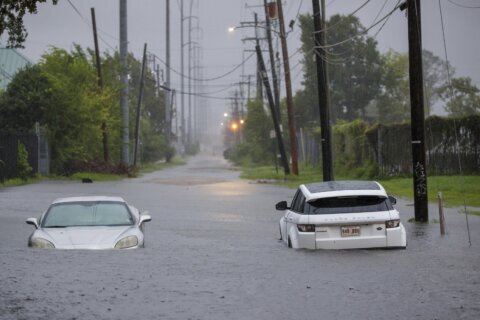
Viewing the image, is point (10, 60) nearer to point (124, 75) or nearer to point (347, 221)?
point (124, 75)

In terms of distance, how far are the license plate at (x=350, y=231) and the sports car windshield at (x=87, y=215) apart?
408cm

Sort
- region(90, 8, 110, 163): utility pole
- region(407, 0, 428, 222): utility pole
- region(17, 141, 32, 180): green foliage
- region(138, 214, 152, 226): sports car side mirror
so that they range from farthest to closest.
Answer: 1. region(90, 8, 110, 163): utility pole
2. region(17, 141, 32, 180): green foliage
3. region(407, 0, 428, 222): utility pole
4. region(138, 214, 152, 226): sports car side mirror

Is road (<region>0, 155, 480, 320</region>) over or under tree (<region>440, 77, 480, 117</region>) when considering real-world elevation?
under

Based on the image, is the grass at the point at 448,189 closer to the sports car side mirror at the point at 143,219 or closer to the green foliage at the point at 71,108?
the sports car side mirror at the point at 143,219

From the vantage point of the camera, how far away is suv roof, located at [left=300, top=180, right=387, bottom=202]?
15086 millimetres

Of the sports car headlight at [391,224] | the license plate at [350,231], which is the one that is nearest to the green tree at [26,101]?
the license plate at [350,231]

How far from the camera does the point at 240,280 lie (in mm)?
12023

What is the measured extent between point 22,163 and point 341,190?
3170 centimetres

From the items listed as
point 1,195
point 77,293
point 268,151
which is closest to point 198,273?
point 77,293

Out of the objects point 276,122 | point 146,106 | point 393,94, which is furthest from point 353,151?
point 146,106

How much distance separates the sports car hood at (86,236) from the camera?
14820 millimetres

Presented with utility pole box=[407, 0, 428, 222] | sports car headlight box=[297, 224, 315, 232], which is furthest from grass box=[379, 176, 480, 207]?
sports car headlight box=[297, 224, 315, 232]

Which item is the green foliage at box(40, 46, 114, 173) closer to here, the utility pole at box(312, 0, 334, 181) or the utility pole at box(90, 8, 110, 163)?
the utility pole at box(90, 8, 110, 163)

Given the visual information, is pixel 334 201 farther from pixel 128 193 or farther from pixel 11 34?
pixel 128 193
